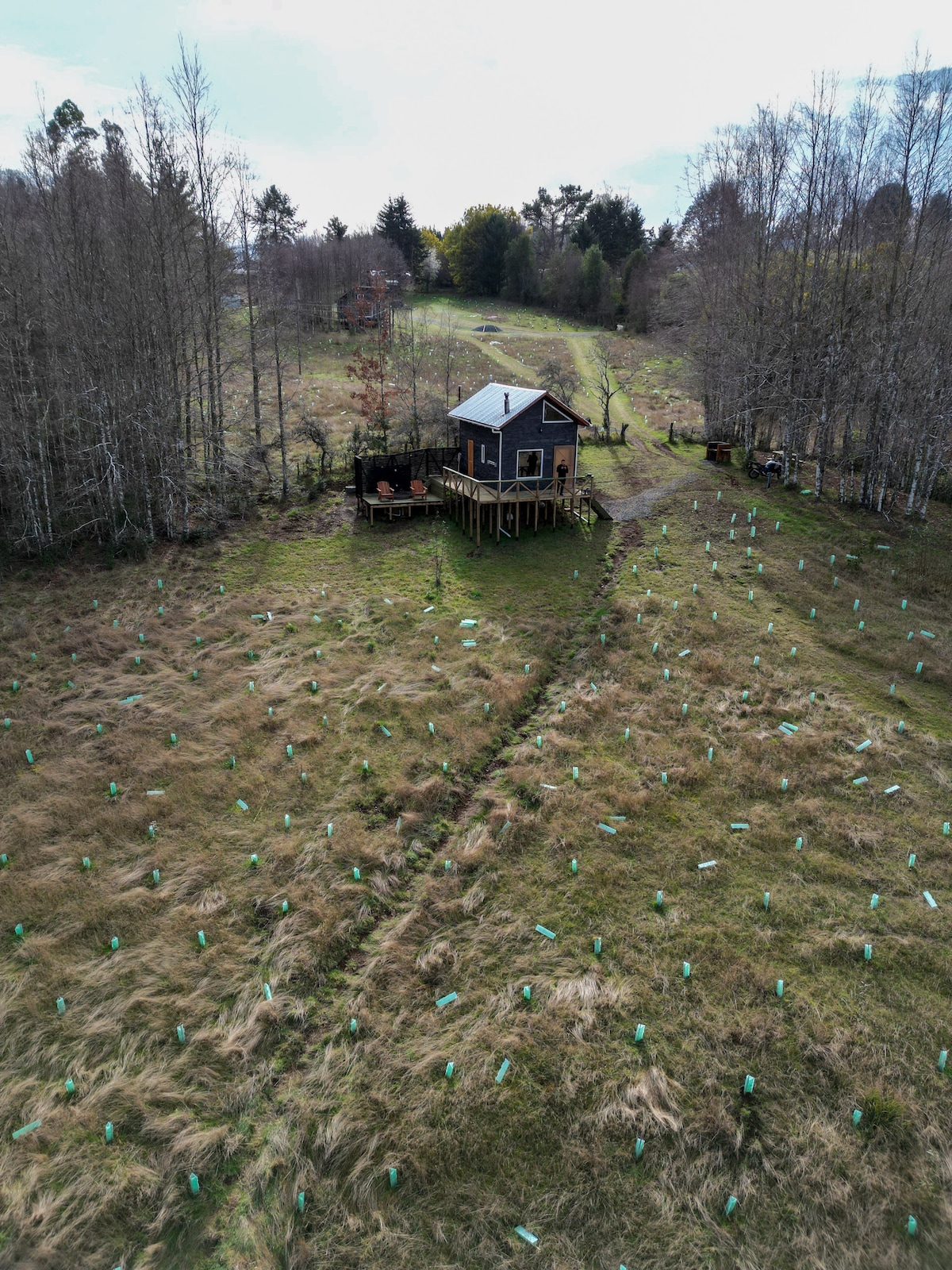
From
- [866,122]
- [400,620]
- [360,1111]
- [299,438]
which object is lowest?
[360,1111]

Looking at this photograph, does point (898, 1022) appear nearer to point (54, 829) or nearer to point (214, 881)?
point (214, 881)

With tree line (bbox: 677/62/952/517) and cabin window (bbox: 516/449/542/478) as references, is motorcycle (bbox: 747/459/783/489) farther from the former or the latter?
cabin window (bbox: 516/449/542/478)

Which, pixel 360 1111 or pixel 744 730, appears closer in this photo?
pixel 360 1111

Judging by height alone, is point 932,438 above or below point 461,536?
above

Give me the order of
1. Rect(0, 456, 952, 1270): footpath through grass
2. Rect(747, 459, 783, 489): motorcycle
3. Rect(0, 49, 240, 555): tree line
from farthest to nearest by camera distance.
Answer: Rect(747, 459, 783, 489): motorcycle, Rect(0, 49, 240, 555): tree line, Rect(0, 456, 952, 1270): footpath through grass

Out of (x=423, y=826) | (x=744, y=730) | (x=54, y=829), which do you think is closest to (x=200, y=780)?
(x=54, y=829)

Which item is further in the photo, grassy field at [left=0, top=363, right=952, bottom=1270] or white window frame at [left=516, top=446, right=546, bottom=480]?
white window frame at [left=516, top=446, right=546, bottom=480]

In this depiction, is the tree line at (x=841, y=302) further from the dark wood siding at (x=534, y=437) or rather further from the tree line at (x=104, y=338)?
the tree line at (x=104, y=338)

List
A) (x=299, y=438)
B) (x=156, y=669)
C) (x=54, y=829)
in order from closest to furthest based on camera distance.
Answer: (x=54, y=829) < (x=156, y=669) < (x=299, y=438)

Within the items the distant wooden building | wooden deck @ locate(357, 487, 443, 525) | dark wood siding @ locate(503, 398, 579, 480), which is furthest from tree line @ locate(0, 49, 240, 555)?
A: the distant wooden building
